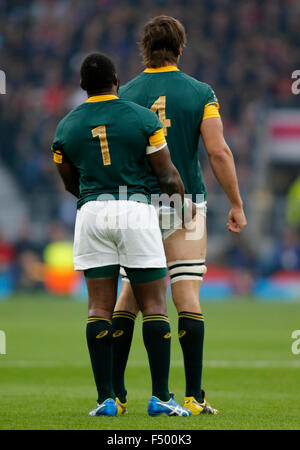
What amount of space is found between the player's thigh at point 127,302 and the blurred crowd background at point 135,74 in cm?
1455

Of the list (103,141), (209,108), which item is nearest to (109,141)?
(103,141)

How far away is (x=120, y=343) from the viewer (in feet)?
18.2

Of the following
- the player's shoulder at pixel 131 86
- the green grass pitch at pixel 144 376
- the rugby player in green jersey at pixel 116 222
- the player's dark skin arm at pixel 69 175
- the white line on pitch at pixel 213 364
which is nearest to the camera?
the green grass pitch at pixel 144 376

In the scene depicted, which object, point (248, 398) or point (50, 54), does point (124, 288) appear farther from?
point (50, 54)

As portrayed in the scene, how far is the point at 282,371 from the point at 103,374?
306 centimetres

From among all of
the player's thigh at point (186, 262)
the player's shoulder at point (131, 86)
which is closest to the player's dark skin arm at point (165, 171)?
the player's thigh at point (186, 262)

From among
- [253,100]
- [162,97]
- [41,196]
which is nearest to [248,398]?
[162,97]

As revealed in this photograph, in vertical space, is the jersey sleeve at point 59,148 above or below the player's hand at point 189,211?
above

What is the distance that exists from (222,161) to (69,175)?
2.97 ft

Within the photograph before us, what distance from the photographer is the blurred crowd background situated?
20.6 metres

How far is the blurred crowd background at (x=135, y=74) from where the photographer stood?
20609mm

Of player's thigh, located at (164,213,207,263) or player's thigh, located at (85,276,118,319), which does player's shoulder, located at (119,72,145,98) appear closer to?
player's thigh, located at (164,213,207,263)

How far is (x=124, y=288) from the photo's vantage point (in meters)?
5.64

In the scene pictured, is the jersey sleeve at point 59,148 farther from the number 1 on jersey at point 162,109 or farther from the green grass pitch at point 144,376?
the green grass pitch at point 144,376
